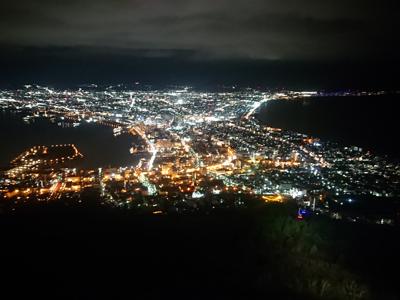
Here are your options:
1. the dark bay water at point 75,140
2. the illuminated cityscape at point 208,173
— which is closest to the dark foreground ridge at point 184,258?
the illuminated cityscape at point 208,173

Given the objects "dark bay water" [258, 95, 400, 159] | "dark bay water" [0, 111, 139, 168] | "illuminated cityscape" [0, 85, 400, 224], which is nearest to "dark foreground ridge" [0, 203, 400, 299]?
"illuminated cityscape" [0, 85, 400, 224]

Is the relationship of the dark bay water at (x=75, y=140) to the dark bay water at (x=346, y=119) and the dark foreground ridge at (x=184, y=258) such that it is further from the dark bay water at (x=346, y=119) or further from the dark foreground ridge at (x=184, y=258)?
the dark bay water at (x=346, y=119)

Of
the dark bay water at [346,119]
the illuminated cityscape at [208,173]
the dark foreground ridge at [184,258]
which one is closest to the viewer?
the dark foreground ridge at [184,258]

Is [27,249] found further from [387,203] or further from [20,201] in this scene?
Answer: [387,203]

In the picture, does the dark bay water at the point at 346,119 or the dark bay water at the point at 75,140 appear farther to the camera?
the dark bay water at the point at 346,119

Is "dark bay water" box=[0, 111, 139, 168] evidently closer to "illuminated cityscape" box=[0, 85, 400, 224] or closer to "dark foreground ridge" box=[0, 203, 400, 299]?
"illuminated cityscape" box=[0, 85, 400, 224]

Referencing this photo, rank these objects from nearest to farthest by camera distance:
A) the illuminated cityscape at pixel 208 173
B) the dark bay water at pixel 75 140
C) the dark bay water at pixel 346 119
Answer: the illuminated cityscape at pixel 208 173 → the dark bay water at pixel 75 140 → the dark bay water at pixel 346 119
